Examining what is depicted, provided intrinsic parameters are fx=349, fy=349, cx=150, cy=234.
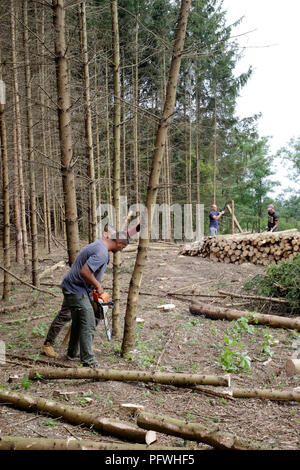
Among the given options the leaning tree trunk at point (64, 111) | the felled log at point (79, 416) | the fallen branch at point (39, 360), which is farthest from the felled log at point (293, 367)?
the leaning tree trunk at point (64, 111)

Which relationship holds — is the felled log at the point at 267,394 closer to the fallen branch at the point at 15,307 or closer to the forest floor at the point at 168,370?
the forest floor at the point at 168,370

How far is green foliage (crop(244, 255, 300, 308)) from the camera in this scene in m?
6.88

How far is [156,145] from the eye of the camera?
14.6 ft

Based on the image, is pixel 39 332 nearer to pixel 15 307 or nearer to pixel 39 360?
pixel 39 360

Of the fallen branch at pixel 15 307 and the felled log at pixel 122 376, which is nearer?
the felled log at pixel 122 376

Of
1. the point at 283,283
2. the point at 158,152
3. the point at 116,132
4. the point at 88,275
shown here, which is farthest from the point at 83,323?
the point at 283,283

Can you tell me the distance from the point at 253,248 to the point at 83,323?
9.07m

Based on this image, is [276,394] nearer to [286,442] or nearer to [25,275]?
[286,442]

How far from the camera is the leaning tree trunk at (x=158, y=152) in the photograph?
424cm

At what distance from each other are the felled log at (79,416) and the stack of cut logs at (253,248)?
374 inches

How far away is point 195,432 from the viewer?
8.74 feet

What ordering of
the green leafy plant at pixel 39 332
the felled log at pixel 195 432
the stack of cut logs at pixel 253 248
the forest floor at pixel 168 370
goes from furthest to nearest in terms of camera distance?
the stack of cut logs at pixel 253 248
the green leafy plant at pixel 39 332
the forest floor at pixel 168 370
the felled log at pixel 195 432

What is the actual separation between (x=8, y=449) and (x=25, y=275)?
8.67 meters
